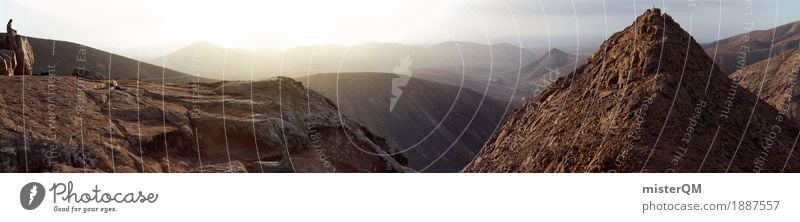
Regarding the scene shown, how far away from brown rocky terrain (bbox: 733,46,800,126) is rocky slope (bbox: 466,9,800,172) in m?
35.7

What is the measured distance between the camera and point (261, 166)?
26.1 m

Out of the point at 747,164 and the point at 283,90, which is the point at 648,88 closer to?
the point at 747,164

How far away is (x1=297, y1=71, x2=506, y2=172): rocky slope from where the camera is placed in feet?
195

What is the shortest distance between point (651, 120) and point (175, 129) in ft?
53.0

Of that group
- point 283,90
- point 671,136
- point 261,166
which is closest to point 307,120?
point 283,90

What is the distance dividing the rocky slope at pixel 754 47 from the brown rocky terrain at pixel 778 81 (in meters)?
10.6

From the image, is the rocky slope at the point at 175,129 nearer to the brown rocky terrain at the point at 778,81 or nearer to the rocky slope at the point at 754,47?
the brown rocky terrain at the point at 778,81

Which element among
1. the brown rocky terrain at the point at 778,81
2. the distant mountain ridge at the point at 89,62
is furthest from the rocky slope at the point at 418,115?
the brown rocky terrain at the point at 778,81

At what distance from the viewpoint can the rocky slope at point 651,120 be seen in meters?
18.0

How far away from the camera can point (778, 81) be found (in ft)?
195

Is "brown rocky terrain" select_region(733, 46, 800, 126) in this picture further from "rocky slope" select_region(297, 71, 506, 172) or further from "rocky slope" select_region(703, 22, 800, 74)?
"rocky slope" select_region(297, 71, 506, 172)

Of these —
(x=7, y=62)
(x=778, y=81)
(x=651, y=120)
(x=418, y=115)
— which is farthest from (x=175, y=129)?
(x=778, y=81)

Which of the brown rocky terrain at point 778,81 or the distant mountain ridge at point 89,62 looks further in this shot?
the distant mountain ridge at point 89,62

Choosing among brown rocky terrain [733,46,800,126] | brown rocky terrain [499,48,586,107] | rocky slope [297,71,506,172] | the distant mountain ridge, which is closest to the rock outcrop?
the distant mountain ridge
